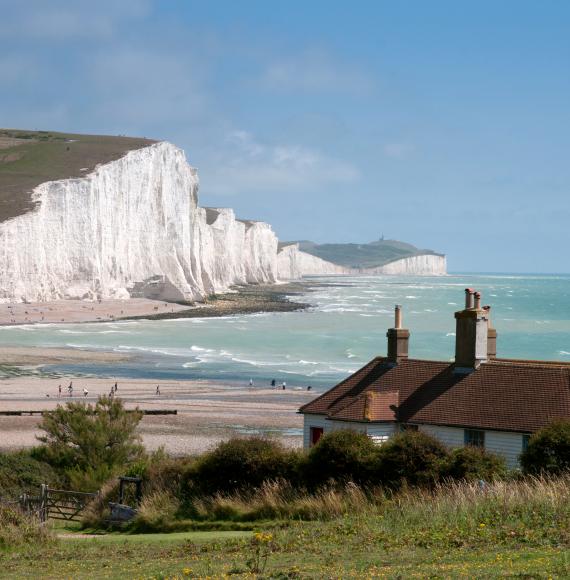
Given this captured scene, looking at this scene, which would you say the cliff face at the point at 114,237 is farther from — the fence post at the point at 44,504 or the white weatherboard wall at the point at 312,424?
the fence post at the point at 44,504

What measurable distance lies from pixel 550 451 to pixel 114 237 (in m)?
88.8

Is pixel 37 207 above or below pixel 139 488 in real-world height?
above

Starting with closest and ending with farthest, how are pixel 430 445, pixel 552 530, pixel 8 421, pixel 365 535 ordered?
pixel 552 530, pixel 365 535, pixel 430 445, pixel 8 421

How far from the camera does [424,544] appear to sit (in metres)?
10.8

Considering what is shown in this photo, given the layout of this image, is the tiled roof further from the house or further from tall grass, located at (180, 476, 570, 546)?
tall grass, located at (180, 476, 570, 546)

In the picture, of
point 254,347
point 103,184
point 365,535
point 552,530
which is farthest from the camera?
point 103,184

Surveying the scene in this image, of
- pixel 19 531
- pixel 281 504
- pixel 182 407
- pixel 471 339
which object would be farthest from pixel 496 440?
pixel 182 407

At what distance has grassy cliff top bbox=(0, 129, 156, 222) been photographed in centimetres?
9406

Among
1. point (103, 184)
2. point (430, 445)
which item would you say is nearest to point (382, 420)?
point (430, 445)

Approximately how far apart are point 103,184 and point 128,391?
2257 inches

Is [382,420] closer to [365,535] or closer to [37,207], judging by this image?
[365,535]

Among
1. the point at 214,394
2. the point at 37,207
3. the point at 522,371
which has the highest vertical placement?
the point at 37,207

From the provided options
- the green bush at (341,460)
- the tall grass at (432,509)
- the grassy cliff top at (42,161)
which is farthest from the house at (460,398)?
the grassy cliff top at (42,161)

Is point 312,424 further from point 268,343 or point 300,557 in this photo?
point 268,343
